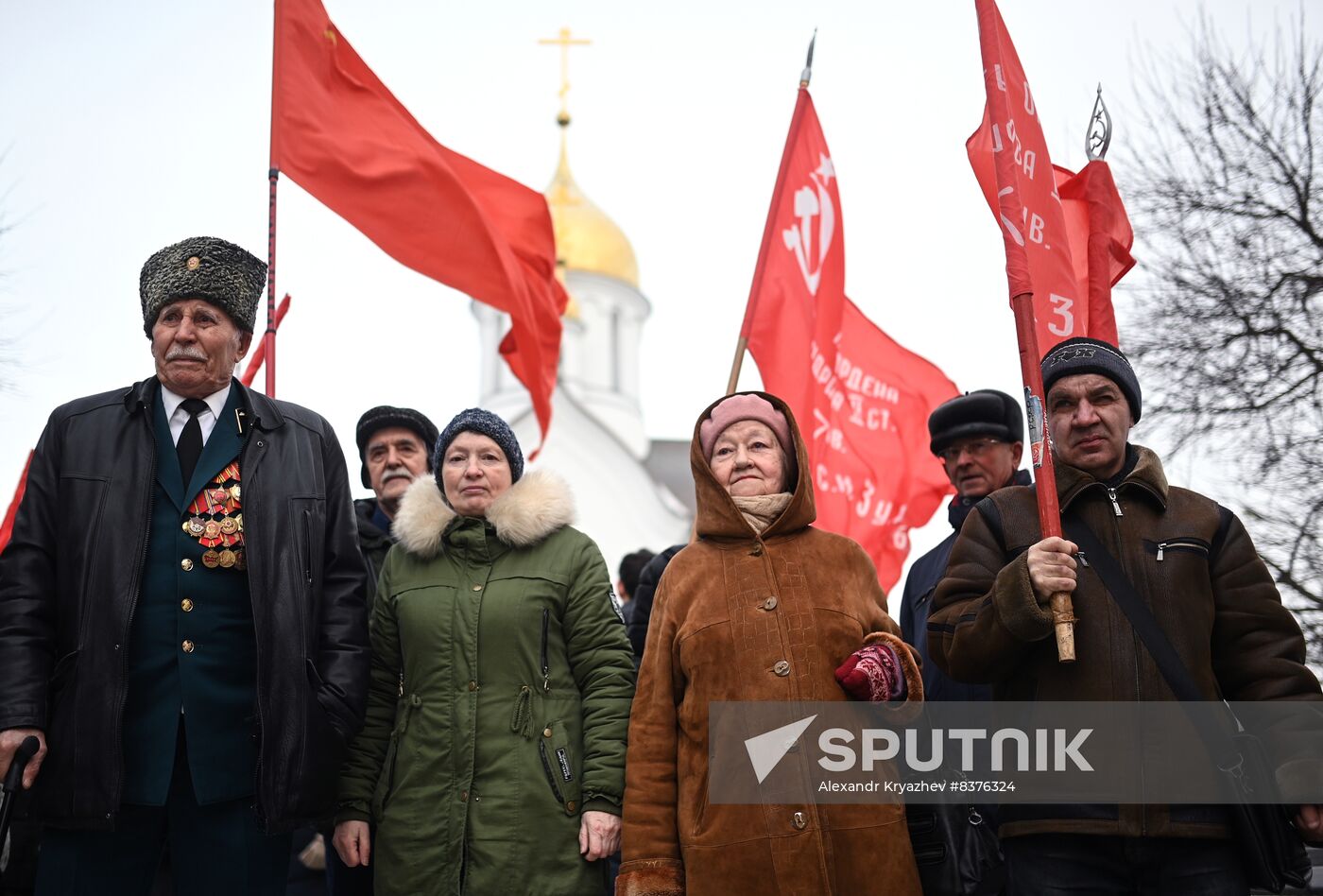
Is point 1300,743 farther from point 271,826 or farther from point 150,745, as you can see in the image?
point 150,745

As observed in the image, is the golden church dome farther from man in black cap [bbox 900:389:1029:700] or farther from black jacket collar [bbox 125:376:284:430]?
black jacket collar [bbox 125:376:284:430]

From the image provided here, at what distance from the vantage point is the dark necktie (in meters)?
3.48

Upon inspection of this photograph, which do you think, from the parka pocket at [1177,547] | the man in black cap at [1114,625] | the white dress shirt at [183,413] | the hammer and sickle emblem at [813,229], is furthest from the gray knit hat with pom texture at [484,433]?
the hammer and sickle emblem at [813,229]

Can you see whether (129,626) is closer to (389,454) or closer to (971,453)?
(389,454)

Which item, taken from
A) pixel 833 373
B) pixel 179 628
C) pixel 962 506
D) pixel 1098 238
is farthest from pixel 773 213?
pixel 179 628

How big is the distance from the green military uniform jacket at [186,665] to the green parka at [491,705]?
54 centimetres

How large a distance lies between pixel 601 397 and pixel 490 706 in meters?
28.5

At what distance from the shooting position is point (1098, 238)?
5320 mm

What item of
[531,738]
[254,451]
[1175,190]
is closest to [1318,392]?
[1175,190]

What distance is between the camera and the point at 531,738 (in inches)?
144

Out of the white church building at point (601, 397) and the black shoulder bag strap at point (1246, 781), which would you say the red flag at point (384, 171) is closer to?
the black shoulder bag strap at point (1246, 781)

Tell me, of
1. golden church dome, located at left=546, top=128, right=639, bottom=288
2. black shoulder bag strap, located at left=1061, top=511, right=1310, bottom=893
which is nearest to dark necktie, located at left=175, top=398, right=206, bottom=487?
black shoulder bag strap, located at left=1061, top=511, right=1310, bottom=893

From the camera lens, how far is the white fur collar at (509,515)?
12.9 feet

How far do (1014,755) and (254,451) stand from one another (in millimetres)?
2240
